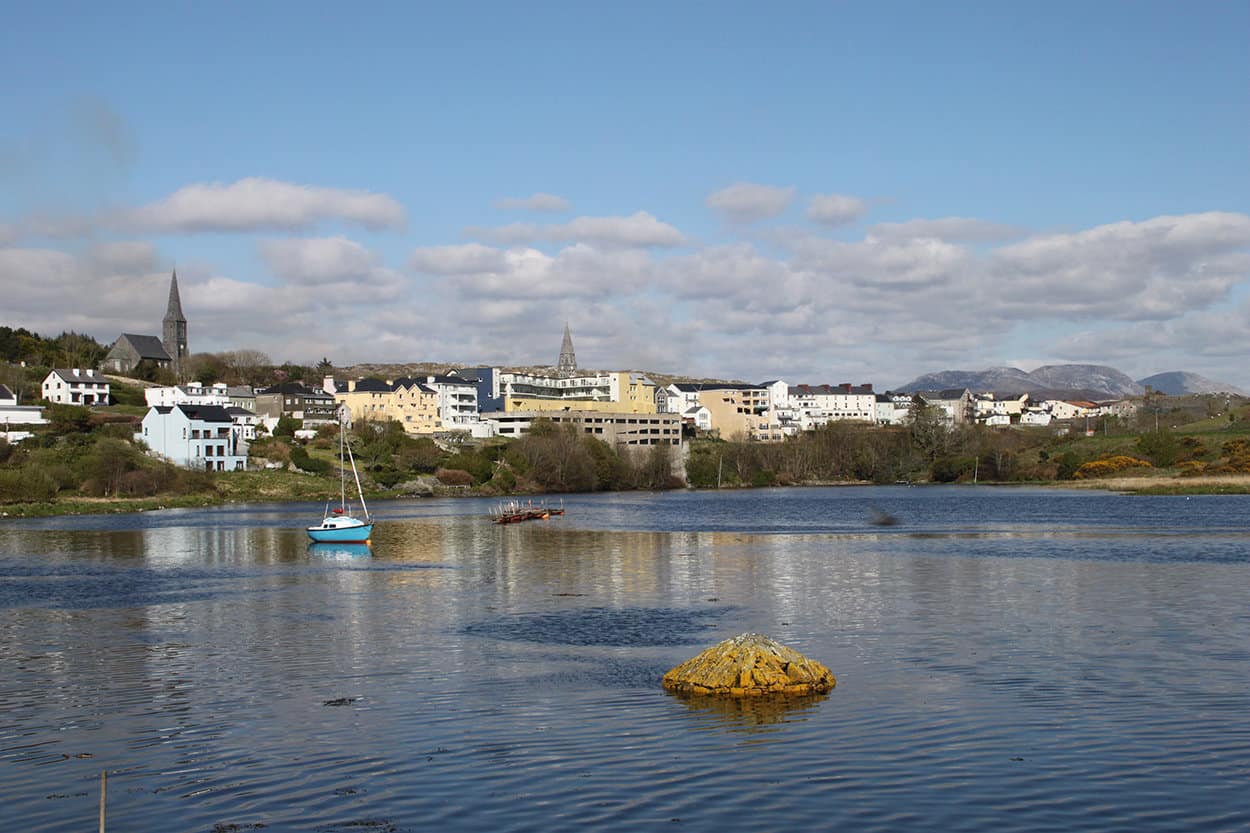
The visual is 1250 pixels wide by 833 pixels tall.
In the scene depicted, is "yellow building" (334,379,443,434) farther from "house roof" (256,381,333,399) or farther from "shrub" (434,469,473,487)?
"shrub" (434,469,473,487)

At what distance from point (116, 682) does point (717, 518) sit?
69274mm

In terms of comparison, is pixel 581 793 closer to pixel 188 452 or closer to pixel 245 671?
pixel 245 671

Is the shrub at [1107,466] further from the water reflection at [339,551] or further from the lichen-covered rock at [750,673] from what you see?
the lichen-covered rock at [750,673]

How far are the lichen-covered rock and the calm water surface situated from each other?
2.32ft

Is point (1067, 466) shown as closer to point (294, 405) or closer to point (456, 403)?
point (456, 403)

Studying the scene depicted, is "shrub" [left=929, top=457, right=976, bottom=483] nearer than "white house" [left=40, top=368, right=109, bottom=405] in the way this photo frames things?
No

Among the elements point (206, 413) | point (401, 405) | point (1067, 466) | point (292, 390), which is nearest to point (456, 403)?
point (401, 405)

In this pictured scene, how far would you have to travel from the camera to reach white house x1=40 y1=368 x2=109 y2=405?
155750 mm

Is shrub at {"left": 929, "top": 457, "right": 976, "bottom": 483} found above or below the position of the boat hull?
above

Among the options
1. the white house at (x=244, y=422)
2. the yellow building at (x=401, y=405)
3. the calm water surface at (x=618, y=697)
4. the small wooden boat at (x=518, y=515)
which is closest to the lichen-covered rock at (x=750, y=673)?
the calm water surface at (x=618, y=697)

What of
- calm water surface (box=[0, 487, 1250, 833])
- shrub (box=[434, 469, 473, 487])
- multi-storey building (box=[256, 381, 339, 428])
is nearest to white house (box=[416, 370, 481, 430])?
multi-storey building (box=[256, 381, 339, 428])

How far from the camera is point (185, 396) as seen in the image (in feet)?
537

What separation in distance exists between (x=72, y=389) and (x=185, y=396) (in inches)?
564

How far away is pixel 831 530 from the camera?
248ft
